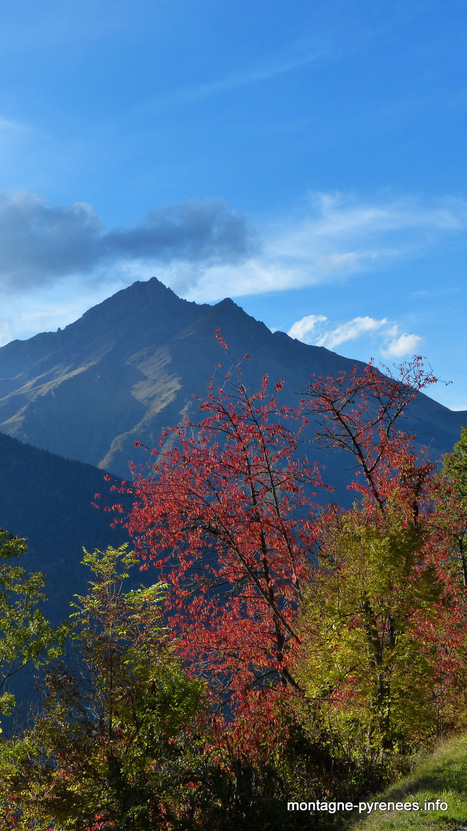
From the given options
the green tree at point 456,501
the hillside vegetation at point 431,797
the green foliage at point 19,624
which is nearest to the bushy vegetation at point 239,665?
the green foliage at point 19,624

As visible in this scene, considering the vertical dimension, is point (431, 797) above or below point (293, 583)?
below

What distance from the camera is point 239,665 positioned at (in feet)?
47.7

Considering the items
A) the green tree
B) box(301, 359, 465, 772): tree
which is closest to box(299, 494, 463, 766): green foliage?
box(301, 359, 465, 772): tree

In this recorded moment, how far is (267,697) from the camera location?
12766mm

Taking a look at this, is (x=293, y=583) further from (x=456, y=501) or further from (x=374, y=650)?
(x=456, y=501)

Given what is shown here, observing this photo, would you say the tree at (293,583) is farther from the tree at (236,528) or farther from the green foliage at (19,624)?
the green foliage at (19,624)

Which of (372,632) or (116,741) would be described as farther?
(372,632)

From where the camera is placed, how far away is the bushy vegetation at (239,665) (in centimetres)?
966

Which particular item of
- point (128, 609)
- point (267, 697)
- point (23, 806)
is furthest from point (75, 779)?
point (267, 697)

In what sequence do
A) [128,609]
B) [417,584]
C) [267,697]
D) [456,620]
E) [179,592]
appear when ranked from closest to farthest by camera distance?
1. [128,609]
2. [417,584]
3. [267,697]
4. [179,592]
5. [456,620]

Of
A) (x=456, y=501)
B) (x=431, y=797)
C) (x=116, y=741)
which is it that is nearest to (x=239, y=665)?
(x=116, y=741)

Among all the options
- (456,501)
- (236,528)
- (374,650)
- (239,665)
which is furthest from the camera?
(456,501)

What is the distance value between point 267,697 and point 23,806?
5.08m

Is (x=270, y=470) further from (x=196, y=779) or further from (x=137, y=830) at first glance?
(x=137, y=830)
